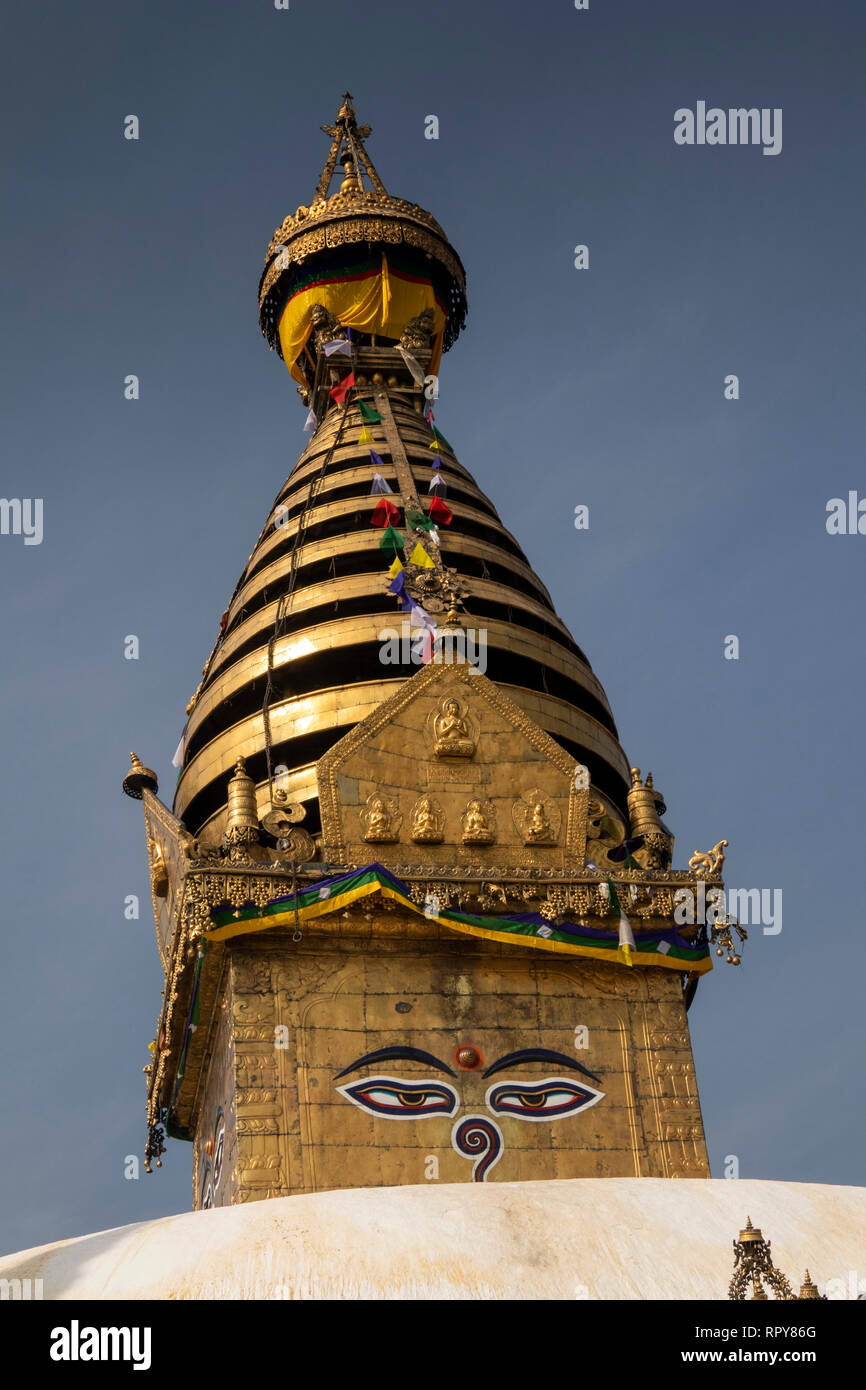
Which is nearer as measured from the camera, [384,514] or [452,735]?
[452,735]

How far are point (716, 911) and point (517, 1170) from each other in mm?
4529

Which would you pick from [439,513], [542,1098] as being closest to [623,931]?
[542,1098]

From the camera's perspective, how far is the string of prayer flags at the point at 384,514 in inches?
1210

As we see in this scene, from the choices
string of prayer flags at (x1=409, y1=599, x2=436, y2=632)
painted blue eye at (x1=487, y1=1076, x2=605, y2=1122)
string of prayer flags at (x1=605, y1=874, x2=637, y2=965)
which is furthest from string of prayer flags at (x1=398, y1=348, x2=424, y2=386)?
painted blue eye at (x1=487, y1=1076, x2=605, y2=1122)

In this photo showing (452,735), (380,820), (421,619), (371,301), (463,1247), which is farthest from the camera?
(371,301)

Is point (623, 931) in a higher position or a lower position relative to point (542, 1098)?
higher

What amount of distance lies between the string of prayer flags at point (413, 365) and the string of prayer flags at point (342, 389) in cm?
112

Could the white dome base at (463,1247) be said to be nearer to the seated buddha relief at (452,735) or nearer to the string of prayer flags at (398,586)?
the seated buddha relief at (452,735)

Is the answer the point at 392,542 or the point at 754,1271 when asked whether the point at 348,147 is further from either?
the point at 754,1271

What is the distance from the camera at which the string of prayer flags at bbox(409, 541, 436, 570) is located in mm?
28766

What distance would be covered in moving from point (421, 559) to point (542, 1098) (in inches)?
376

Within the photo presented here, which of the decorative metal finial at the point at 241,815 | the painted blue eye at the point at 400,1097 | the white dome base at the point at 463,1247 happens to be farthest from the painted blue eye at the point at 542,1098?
the white dome base at the point at 463,1247

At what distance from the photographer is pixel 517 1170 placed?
72.1ft

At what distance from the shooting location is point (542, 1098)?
22.6 meters
